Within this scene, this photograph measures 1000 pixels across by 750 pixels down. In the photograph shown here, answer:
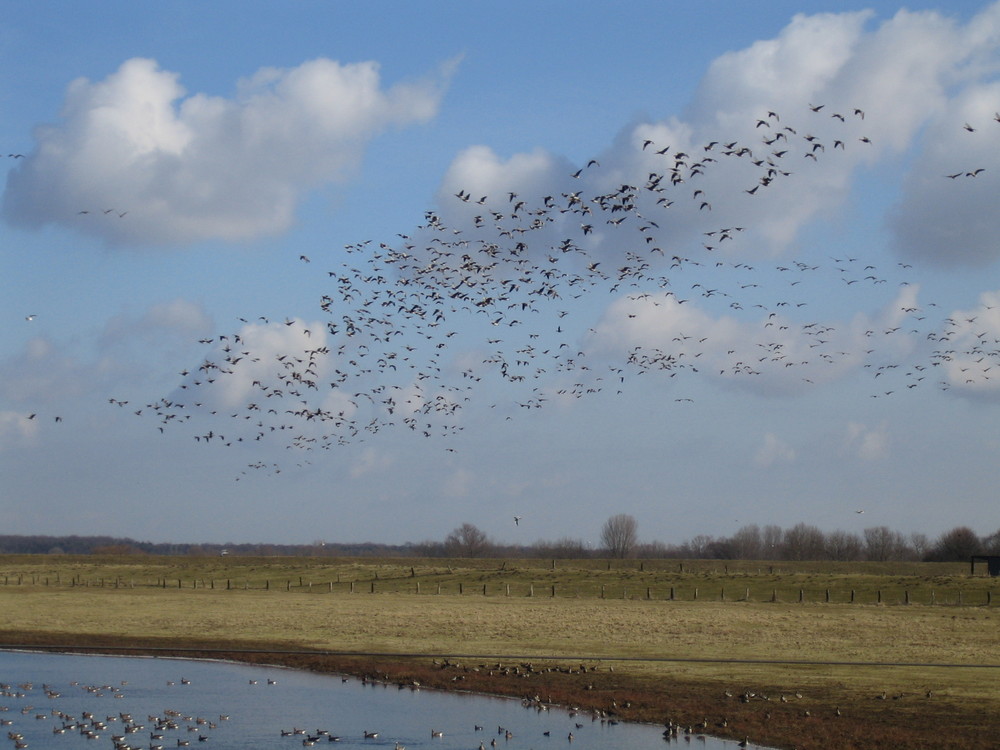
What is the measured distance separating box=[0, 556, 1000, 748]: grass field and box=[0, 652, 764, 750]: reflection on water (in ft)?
6.67

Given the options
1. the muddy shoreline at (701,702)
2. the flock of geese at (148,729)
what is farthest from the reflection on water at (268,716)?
the muddy shoreline at (701,702)

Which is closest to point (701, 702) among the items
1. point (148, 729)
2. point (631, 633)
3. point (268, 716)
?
point (268, 716)

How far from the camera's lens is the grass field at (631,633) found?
34500 millimetres

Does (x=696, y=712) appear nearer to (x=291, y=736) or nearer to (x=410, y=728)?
(x=410, y=728)

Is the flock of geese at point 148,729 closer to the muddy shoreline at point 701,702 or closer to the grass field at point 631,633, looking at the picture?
the muddy shoreline at point 701,702

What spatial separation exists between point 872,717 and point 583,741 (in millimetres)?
8879

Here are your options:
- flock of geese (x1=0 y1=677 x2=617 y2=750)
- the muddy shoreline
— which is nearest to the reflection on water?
flock of geese (x1=0 y1=677 x2=617 y2=750)

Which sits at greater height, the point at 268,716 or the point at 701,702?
the point at 701,702

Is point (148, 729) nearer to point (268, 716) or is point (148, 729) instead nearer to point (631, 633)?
point (268, 716)

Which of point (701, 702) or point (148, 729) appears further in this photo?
point (701, 702)

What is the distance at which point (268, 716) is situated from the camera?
116ft

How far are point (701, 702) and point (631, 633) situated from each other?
22194 mm

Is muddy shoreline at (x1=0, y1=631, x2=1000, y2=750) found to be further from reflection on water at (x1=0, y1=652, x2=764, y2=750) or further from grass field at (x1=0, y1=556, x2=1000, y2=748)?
reflection on water at (x1=0, y1=652, x2=764, y2=750)

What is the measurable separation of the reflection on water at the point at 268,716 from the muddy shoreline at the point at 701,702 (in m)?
1.23
